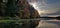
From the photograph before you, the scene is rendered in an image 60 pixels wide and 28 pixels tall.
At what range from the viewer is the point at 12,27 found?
946 mm

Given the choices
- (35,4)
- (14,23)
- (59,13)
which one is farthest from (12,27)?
(59,13)

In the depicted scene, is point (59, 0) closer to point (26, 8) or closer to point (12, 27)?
point (26, 8)

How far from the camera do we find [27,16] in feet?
3.17

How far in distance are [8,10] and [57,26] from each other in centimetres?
38

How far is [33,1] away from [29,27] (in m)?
0.20

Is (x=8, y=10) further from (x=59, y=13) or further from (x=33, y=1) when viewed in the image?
(x=59, y=13)

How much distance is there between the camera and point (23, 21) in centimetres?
95

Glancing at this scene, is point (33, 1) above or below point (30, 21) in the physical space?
above

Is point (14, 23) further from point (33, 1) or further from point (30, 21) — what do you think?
point (33, 1)

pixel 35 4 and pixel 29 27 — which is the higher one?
pixel 35 4

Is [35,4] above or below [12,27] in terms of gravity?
above

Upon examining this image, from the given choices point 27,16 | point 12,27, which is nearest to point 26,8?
point 27,16

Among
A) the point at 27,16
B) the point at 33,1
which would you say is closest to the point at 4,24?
the point at 27,16

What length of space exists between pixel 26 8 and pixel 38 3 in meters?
0.10
